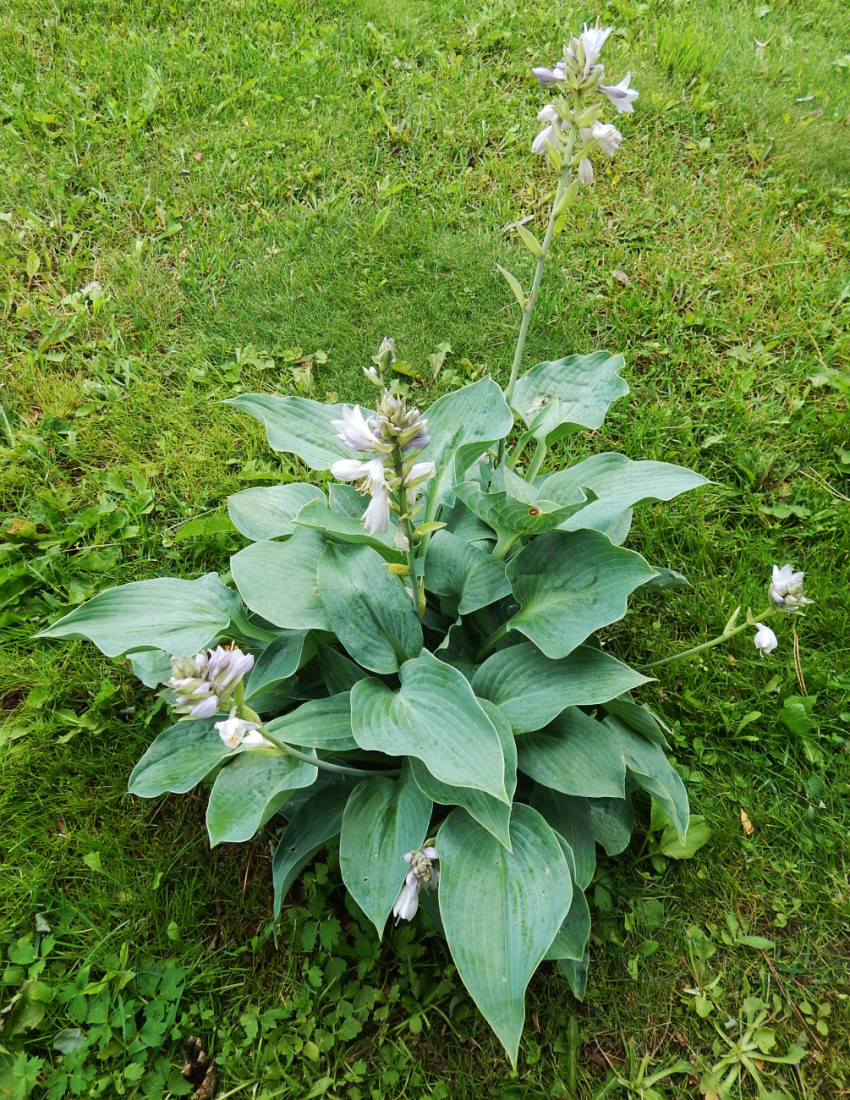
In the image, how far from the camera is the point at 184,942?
214 centimetres

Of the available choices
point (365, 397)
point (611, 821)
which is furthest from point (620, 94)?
point (611, 821)

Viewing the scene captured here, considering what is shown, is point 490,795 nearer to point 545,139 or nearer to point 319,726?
point 319,726

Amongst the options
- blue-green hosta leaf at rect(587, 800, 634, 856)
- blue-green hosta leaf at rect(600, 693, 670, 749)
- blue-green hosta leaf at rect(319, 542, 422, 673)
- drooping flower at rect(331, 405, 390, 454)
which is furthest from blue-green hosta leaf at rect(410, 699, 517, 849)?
drooping flower at rect(331, 405, 390, 454)

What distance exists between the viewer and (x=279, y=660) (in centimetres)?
204

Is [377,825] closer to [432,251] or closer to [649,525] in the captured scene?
[649,525]

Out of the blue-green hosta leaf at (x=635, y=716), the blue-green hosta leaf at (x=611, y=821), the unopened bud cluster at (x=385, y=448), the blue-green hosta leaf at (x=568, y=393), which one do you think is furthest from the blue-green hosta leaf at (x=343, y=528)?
the blue-green hosta leaf at (x=611, y=821)

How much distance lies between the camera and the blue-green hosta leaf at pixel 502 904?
1.59 metres

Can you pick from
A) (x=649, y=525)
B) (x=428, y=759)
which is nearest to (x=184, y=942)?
(x=428, y=759)

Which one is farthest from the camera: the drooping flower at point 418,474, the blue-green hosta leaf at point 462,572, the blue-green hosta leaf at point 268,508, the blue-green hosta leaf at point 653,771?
the blue-green hosta leaf at point 268,508

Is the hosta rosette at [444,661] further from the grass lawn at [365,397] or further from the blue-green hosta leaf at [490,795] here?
the grass lawn at [365,397]

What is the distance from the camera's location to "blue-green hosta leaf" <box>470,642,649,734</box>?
1766 millimetres

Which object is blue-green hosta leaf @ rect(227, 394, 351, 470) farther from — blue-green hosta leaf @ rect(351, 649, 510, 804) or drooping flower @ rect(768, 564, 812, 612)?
drooping flower @ rect(768, 564, 812, 612)

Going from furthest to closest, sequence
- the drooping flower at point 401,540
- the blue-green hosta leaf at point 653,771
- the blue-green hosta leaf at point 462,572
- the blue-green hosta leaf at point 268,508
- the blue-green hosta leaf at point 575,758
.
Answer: the blue-green hosta leaf at point 268,508
the blue-green hosta leaf at point 462,572
the blue-green hosta leaf at point 653,771
the blue-green hosta leaf at point 575,758
the drooping flower at point 401,540

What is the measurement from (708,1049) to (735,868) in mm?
500
